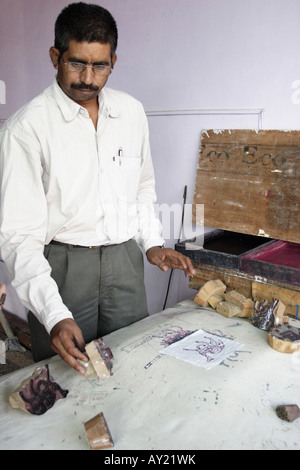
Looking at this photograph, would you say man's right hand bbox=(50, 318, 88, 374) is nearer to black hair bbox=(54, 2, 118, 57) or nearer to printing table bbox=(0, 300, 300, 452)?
printing table bbox=(0, 300, 300, 452)

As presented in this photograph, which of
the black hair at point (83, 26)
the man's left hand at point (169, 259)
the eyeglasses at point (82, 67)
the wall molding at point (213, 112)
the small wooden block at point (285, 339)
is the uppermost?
the black hair at point (83, 26)

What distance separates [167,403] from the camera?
1.26 metres

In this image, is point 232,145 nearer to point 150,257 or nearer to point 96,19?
point 150,257

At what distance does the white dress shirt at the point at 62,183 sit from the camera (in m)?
1.50

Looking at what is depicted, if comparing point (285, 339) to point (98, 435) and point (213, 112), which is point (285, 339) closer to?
point (98, 435)

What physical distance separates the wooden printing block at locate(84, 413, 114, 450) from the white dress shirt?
0.40 meters

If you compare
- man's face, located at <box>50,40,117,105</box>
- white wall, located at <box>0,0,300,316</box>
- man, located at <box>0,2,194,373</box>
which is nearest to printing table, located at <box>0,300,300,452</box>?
man, located at <box>0,2,194,373</box>

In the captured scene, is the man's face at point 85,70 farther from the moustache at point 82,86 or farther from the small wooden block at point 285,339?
the small wooden block at point 285,339

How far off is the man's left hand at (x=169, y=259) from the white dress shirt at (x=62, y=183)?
8 cm

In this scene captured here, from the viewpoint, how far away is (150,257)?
194 centimetres

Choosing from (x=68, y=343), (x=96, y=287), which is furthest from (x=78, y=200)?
(x=68, y=343)

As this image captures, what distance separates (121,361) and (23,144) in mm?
843

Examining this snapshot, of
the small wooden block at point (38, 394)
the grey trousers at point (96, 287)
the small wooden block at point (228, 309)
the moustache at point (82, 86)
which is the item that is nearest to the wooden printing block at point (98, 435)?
the small wooden block at point (38, 394)
